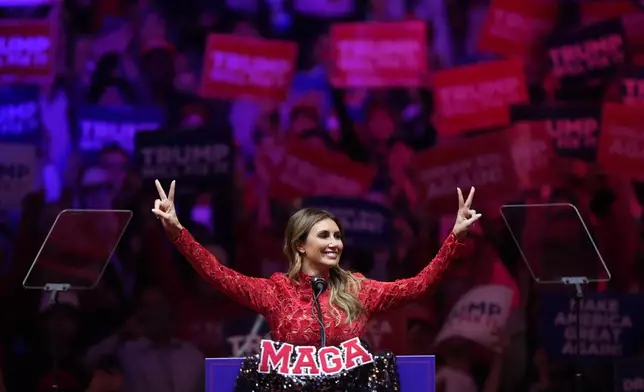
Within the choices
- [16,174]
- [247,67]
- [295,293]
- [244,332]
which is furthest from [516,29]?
[16,174]

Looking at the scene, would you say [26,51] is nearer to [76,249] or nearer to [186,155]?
[186,155]

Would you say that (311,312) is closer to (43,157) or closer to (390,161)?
(390,161)

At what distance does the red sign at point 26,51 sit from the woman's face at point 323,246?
2.64 m

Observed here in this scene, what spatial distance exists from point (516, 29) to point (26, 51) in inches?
111

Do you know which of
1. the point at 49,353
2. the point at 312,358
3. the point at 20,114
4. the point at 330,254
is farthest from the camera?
the point at 20,114

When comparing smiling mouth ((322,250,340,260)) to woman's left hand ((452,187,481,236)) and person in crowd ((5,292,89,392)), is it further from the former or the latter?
person in crowd ((5,292,89,392))

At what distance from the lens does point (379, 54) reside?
5742 mm

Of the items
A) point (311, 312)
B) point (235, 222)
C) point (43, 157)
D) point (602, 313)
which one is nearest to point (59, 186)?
point (43, 157)

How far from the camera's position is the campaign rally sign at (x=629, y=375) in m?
5.60

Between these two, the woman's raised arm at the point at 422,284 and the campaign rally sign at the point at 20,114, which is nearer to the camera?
the woman's raised arm at the point at 422,284

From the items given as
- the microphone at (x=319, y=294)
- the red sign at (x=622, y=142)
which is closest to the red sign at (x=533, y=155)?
the red sign at (x=622, y=142)

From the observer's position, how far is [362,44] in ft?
18.8

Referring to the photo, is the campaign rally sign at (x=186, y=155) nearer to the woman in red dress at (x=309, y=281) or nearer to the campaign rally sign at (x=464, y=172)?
the campaign rally sign at (x=464, y=172)

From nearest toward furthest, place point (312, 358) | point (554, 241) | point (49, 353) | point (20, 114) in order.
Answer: point (312, 358)
point (554, 241)
point (49, 353)
point (20, 114)
